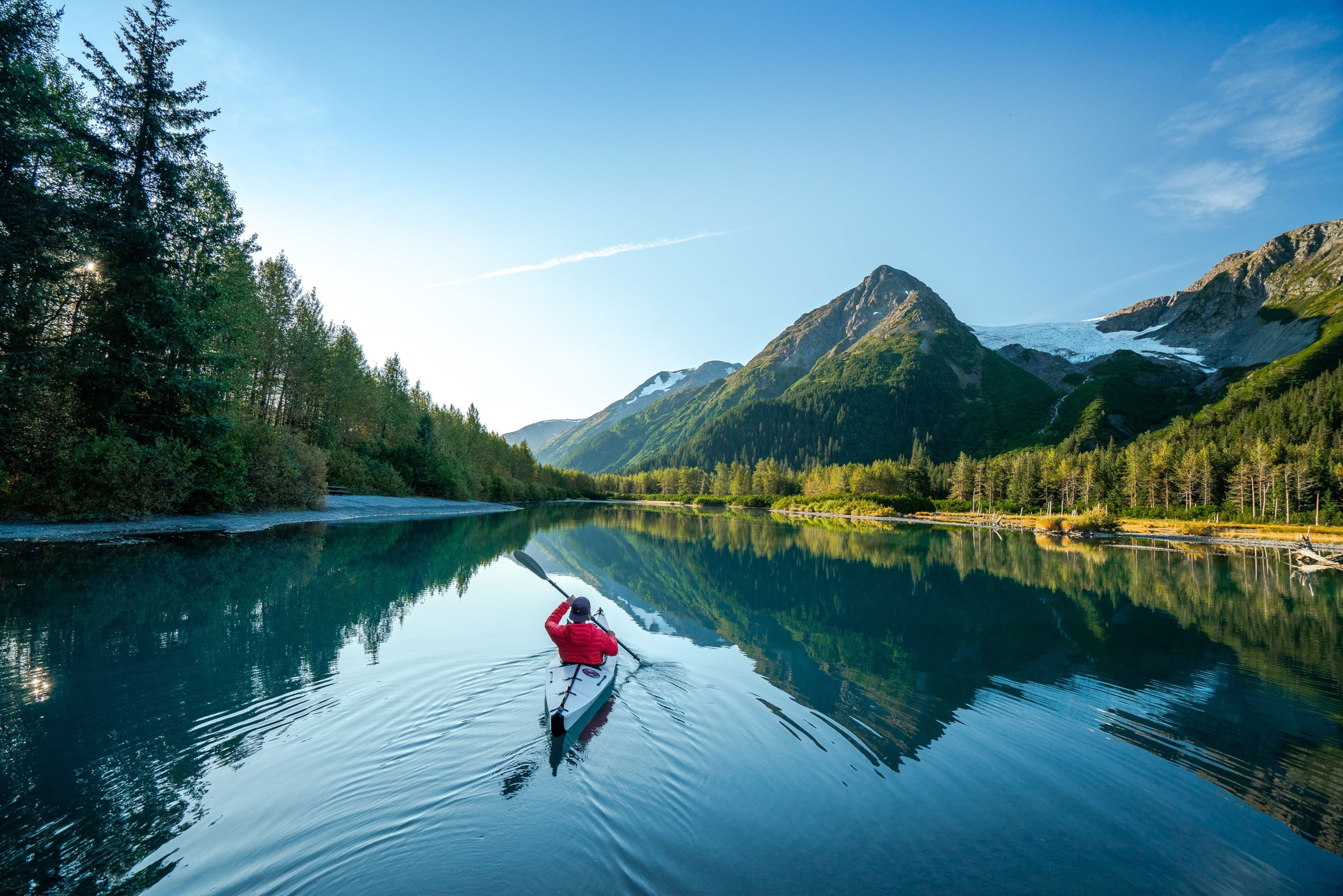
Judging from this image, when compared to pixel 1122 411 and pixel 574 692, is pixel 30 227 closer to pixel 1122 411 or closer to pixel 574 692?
pixel 574 692

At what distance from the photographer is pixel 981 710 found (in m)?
10.3

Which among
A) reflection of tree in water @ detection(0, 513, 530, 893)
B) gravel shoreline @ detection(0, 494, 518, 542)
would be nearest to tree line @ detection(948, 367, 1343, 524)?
gravel shoreline @ detection(0, 494, 518, 542)

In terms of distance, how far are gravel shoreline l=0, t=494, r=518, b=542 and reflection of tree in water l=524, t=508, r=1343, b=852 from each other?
1548 centimetres

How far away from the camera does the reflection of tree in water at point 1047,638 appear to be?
8945 mm

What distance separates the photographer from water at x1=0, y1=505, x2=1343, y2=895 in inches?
208

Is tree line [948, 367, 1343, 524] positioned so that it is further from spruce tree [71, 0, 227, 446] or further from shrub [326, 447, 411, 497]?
spruce tree [71, 0, 227, 446]

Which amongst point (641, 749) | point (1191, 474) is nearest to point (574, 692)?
point (641, 749)

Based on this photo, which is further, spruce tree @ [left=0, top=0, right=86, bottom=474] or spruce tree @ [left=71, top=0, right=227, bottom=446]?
spruce tree @ [left=71, top=0, right=227, bottom=446]

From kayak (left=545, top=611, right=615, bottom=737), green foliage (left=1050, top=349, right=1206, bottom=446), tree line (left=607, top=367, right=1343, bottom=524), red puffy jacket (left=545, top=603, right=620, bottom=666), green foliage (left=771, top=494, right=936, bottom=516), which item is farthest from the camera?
green foliage (left=1050, top=349, right=1206, bottom=446)

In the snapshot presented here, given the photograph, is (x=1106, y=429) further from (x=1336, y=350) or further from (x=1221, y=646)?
(x=1221, y=646)

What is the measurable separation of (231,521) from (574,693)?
2954cm

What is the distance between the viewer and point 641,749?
794 cm

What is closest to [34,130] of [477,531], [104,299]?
[104,299]

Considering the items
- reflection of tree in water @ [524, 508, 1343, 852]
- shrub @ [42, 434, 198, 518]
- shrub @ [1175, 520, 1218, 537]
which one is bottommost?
shrub @ [1175, 520, 1218, 537]
